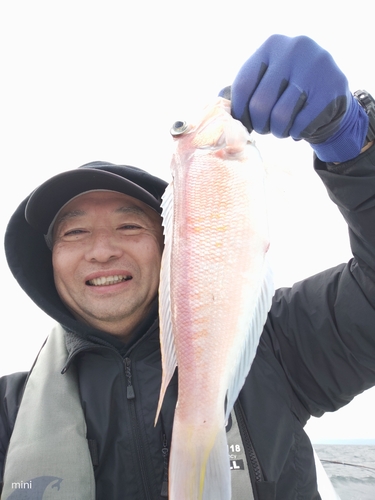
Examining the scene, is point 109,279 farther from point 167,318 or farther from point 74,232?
point 167,318

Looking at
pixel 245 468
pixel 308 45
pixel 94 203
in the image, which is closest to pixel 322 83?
pixel 308 45

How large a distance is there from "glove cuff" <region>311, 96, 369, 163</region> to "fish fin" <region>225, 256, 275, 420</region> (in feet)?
2.51

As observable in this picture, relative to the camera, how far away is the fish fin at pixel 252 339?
4.36 ft

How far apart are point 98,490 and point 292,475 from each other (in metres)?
0.99

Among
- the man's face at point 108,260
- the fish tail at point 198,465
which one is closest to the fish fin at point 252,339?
the fish tail at point 198,465

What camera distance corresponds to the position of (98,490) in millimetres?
1908

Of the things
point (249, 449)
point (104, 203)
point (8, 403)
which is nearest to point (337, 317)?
point (249, 449)

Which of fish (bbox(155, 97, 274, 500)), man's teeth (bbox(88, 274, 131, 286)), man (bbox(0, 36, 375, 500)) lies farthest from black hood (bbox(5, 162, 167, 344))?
fish (bbox(155, 97, 274, 500))

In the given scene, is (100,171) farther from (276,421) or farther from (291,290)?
(276,421)

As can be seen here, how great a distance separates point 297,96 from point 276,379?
1.51 metres

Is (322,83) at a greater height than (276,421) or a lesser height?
greater

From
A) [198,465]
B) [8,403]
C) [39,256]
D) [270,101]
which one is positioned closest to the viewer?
A: [198,465]

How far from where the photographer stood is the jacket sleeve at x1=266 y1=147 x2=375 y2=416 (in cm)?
189

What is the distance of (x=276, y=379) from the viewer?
2199 mm
